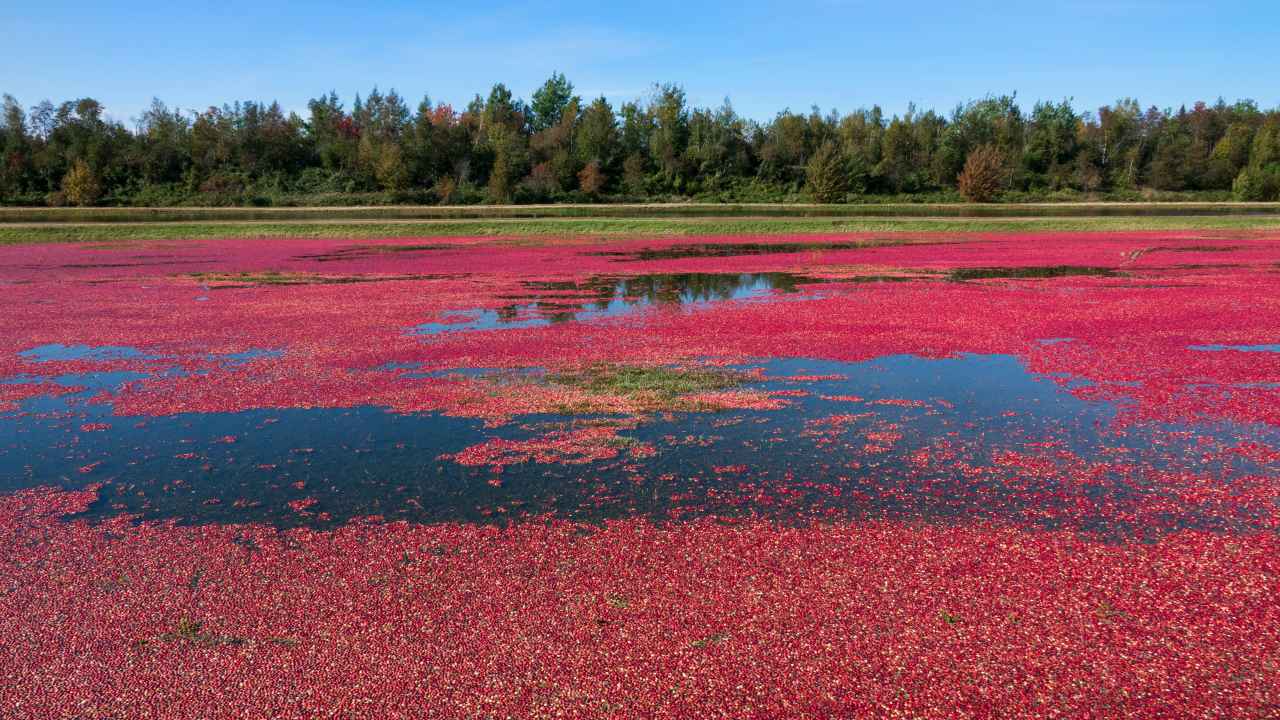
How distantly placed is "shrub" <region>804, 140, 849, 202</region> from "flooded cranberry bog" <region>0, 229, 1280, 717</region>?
83732 mm

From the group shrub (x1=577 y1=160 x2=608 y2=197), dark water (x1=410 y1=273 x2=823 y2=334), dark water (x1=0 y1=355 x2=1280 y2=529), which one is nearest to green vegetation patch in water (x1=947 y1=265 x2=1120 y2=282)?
dark water (x1=410 y1=273 x2=823 y2=334)

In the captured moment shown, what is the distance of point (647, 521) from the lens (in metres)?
8.62

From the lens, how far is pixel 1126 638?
6215 mm

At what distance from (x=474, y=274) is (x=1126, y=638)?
30910mm

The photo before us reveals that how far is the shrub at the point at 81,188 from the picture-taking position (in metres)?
96.8

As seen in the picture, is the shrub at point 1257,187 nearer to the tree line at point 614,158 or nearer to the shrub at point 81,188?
the tree line at point 614,158

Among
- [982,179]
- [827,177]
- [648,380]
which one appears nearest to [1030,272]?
[648,380]

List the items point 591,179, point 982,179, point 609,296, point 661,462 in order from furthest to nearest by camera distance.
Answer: point 591,179 < point 982,179 < point 609,296 < point 661,462

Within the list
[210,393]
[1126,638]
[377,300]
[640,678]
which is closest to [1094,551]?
[1126,638]

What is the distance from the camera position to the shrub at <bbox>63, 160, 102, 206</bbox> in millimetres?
96750

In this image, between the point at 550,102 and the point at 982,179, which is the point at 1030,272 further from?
the point at 550,102

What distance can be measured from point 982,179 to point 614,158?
53.2 meters

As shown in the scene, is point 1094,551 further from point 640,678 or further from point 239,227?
point 239,227

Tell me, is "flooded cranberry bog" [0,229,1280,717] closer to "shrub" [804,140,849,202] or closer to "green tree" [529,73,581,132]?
"shrub" [804,140,849,202]
